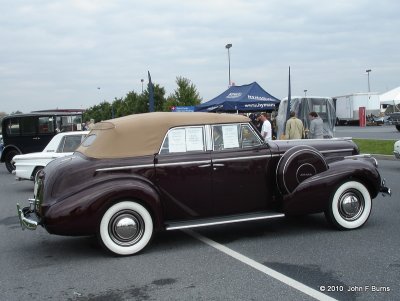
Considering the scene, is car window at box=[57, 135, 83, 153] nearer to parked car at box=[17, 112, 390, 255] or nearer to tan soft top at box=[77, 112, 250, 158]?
parked car at box=[17, 112, 390, 255]

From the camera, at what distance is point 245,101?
19.9 meters

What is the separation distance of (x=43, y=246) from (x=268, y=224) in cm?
320

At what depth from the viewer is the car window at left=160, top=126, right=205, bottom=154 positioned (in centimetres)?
633

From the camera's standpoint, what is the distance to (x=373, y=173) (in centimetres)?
680

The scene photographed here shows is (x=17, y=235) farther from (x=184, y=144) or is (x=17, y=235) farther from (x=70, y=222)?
(x=184, y=144)

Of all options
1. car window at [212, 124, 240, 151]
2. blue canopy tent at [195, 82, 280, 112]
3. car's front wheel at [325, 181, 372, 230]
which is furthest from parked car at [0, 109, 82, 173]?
car's front wheel at [325, 181, 372, 230]

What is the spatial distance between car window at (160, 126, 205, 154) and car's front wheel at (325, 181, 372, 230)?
1955 millimetres

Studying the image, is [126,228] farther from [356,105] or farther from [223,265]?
[356,105]

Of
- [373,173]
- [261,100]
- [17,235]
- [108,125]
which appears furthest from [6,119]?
[373,173]

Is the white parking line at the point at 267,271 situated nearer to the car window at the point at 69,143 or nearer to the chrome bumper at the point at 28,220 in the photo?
the chrome bumper at the point at 28,220

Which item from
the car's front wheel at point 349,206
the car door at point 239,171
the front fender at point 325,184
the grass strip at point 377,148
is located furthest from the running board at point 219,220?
the grass strip at point 377,148

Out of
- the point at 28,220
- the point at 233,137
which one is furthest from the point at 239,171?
the point at 28,220

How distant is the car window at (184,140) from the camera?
6.33 meters

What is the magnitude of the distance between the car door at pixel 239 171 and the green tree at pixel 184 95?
138 ft
